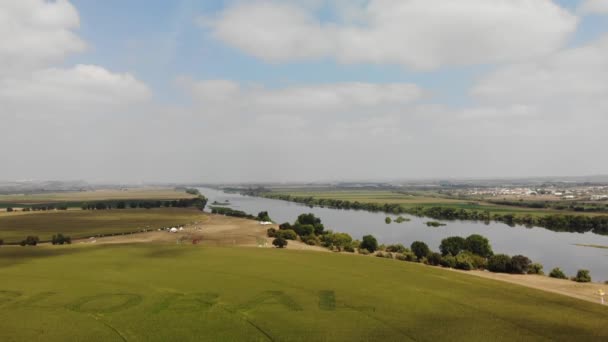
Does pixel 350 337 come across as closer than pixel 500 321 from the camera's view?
Yes

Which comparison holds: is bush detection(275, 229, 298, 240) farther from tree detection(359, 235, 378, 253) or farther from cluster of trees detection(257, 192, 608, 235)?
cluster of trees detection(257, 192, 608, 235)

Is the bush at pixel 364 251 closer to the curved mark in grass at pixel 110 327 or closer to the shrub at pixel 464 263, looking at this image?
the shrub at pixel 464 263

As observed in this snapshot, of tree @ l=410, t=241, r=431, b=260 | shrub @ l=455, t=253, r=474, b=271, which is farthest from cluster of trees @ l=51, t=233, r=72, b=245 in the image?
shrub @ l=455, t=253, r=474, b=271

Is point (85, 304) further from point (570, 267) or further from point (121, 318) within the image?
point (570, 267)

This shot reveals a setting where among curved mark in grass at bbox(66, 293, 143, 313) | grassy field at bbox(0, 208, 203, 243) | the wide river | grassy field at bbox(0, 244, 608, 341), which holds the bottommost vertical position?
the wide river

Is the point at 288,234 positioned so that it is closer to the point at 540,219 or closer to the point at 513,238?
the point at 513,238

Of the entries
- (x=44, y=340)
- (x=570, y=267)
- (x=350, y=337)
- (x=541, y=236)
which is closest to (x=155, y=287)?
(x=44, y=340)
